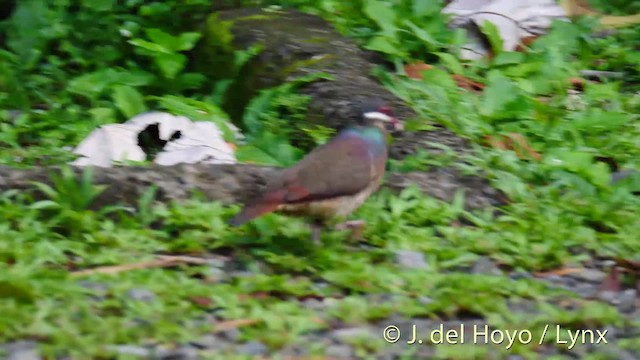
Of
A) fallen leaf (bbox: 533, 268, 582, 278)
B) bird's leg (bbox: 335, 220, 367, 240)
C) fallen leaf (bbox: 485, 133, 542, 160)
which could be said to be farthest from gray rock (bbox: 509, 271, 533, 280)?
fallen leaf (bbox: 485, 133, 542, 160)


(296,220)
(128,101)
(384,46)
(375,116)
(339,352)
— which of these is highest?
(375,116)

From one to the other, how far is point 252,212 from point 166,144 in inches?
74.0

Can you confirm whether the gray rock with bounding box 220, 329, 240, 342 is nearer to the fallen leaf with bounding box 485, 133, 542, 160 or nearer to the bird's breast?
the bird's breast

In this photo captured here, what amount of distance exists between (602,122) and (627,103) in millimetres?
629

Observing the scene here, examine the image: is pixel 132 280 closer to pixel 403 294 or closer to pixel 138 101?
pixel 403 294

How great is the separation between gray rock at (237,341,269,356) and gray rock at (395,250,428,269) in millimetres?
1123

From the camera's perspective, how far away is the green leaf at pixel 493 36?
26.6ft

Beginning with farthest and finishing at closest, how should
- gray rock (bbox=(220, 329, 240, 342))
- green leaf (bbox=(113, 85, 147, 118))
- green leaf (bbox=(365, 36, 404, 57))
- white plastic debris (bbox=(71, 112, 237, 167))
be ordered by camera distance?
green leaf (bbox=(365, 36, 404, 57)) → green leaf (bbox=(113, 85, 147, 118)) → white plastic debris (bbox=(71, 112, 237, 167)) → gray rock (bbox=(220, 329, 240, 342))

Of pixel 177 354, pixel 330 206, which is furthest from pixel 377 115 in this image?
pixel 177 354

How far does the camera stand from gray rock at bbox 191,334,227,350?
438 centimetres

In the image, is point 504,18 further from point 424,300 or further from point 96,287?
point 96,287

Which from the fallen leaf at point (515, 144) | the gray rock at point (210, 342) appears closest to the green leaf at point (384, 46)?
the fallen leaf at point (515, 144)

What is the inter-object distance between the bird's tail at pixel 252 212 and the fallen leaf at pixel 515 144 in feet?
6.80

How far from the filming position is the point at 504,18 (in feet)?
27.8
